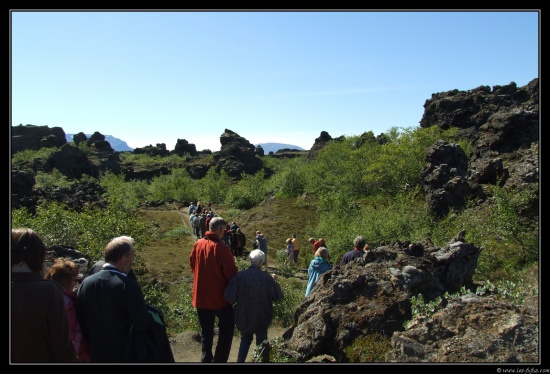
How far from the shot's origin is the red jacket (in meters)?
5.65

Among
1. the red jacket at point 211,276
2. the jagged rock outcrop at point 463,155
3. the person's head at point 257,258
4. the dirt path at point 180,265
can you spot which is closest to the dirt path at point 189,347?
the dirt path at point 180,265

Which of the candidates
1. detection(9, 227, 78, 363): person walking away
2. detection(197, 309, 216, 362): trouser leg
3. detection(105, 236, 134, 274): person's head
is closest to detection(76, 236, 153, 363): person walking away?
detection(105, 236, 134, 274): person's head

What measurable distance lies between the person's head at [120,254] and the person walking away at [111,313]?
0.38ft

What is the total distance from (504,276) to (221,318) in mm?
9467

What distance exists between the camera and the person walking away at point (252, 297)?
18.4 feet

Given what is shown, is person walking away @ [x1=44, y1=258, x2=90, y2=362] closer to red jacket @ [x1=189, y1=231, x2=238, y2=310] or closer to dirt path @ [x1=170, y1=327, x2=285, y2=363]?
red jacket @ [x1=189, y1=231, x2=238, y2=310]

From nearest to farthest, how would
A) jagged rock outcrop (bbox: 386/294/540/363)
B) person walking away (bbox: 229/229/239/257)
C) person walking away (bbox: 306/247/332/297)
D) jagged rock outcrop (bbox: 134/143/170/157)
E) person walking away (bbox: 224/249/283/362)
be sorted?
1. jagged rock outcrop (bbox: 386/294/540/363)
2. person walking away (bbox: 224/249/283/362)
3. person walking away (bbox: 306/247/332/297)
4. person walking away (bbox: 229/229/239/257)
5. jagged rock outcrop (bbox: 134/143/170/157)

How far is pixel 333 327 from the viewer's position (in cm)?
598

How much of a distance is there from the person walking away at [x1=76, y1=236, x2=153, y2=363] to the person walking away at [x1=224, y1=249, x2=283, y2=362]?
5.71 ft

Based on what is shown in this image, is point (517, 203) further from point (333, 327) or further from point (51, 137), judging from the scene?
point (51, 137)

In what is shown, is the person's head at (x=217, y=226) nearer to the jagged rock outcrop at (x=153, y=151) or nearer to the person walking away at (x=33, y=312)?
the person walking away at (x=33, y=312)

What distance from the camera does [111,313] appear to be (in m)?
3.91

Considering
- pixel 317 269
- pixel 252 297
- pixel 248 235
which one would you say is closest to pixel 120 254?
pixel 252 297
